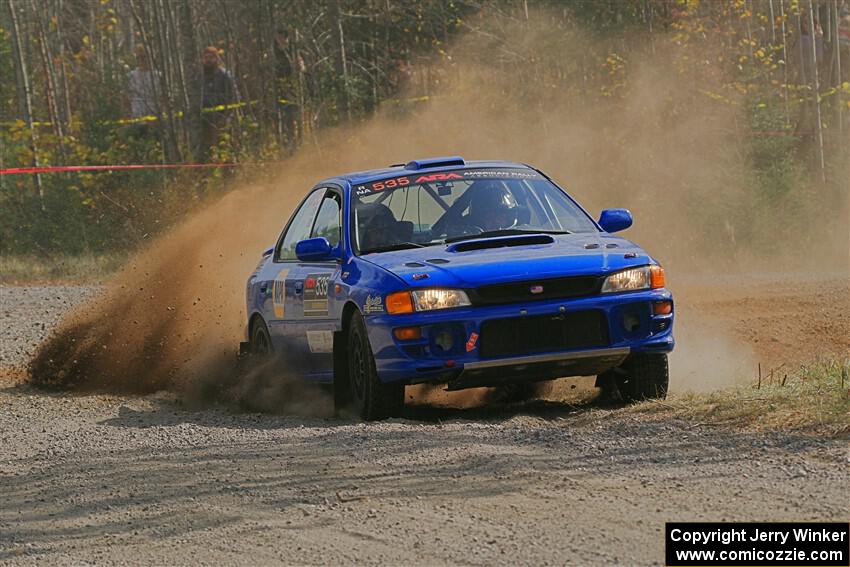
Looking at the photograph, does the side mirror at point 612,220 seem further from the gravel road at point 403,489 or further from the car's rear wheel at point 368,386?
the car's rear wheel at point 368,386

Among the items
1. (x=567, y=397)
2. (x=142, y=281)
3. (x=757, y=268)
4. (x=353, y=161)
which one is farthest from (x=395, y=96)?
(x=567, y=397)

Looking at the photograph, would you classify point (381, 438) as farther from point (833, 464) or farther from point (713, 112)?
point (713, 112)

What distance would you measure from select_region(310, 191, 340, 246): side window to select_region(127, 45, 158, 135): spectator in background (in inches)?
718

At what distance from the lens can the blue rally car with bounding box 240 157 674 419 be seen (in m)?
8.03

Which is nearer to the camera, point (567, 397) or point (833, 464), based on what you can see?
point (833, 464)

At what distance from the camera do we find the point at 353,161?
23.2 metres

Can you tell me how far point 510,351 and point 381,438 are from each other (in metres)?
1.12

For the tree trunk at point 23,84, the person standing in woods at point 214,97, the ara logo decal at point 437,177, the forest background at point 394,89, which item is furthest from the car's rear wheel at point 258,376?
the tree trunk at point 23,84

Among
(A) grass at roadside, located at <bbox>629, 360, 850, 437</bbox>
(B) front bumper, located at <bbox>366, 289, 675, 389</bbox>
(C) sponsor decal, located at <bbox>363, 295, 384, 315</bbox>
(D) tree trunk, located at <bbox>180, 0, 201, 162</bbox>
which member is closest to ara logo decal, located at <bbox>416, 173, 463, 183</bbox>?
(C) sponsor decal, located at <bbox>363, 295, 384, 315</bbox>

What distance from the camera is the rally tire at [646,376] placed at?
27.8ft

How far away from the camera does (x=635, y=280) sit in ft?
27.2

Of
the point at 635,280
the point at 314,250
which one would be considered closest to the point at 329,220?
the point at 314,250

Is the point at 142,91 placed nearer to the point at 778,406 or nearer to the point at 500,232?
the point at 500,232

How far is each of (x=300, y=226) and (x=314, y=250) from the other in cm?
140
